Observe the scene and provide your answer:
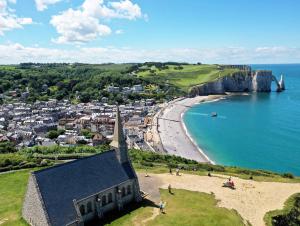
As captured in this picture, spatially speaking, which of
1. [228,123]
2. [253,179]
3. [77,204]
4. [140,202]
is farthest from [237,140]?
[77,204]

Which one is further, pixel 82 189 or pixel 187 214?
pixel 187 214

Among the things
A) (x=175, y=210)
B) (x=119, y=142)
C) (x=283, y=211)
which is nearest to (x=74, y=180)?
(x=119, y=142)

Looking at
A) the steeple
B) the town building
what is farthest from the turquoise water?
the town building

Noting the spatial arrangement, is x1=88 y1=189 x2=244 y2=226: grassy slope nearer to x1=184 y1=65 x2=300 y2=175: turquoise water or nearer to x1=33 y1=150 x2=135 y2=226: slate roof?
x1=33 y1=150 x2=135 y2=226: slate roof

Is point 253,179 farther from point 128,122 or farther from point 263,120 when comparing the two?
point 263,120

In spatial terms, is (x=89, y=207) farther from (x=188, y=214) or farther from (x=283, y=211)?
(x=283, y=211)

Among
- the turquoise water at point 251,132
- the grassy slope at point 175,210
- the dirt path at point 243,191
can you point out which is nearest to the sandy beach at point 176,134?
the turquoise water at point 251,132
